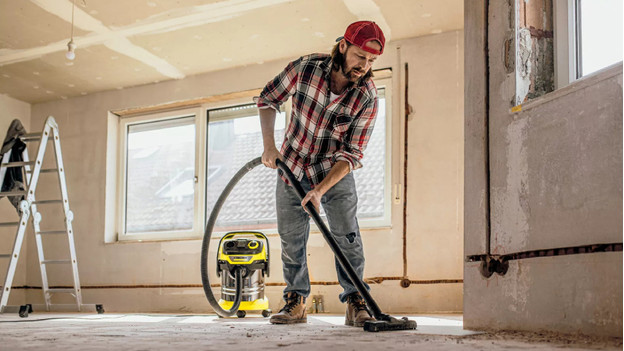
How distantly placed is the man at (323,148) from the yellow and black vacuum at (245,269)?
49.9 inches

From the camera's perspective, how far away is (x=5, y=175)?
4.53m

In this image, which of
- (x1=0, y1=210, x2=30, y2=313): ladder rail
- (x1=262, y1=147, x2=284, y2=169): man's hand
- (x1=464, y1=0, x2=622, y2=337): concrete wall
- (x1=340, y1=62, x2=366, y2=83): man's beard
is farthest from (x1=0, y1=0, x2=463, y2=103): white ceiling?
(x1=464, y1=0, x2=622, y2=337): concrete wall

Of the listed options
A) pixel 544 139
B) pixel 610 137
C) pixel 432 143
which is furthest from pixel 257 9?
pixel 610 137

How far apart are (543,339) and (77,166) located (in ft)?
16.0

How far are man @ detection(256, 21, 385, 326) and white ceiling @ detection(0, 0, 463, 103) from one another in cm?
151

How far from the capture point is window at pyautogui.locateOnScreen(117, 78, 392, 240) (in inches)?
183

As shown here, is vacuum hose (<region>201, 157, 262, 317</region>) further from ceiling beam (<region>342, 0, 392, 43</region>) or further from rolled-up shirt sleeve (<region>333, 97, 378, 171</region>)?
ceiling beam (<region>342, 0, 392, 43</region>)

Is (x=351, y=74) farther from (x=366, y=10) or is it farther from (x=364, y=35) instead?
(x=366, y=10)

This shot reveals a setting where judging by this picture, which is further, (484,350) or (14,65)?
(14,65)

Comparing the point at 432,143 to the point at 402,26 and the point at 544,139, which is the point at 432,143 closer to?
the point at 402,26

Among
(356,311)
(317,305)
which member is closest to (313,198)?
(356,311)

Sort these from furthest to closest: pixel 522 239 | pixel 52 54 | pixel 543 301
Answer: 1. pixel 52 54
2. pixel 522 239
3. pixel 543 301

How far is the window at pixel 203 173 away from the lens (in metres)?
4.66

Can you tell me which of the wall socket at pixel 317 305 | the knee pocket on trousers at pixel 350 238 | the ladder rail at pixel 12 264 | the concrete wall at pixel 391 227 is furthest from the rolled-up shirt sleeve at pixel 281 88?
the ladder rail at pixel 12 264
